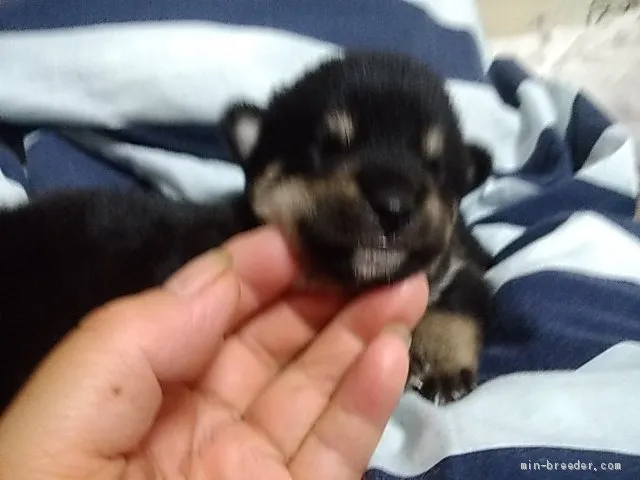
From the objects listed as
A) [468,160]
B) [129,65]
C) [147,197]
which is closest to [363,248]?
[468,160]

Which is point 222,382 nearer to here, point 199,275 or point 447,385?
point 199,275

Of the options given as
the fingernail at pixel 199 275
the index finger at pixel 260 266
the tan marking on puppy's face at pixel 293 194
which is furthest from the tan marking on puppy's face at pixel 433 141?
the fingernail at pixel 199 275

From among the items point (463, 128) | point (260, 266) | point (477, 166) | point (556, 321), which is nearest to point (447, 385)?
point (556, 321)

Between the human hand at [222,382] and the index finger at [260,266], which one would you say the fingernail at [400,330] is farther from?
the index finger at [260,266]

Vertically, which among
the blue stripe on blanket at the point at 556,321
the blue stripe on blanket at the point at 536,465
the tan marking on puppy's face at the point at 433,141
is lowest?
the blue stripe on blanket at the point at 556,321

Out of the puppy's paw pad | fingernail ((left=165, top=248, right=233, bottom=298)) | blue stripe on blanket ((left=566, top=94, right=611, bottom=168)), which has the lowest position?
blue stripe on blanket ((left=566, top=94, right=611, bottom=168))

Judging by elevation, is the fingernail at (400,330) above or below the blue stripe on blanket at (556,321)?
above

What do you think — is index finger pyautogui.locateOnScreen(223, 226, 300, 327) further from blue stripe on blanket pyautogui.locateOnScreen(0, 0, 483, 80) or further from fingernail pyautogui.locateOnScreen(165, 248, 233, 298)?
blue stripe on blanket pyautogui.locateOnScreen(0, 0, 483, 80)

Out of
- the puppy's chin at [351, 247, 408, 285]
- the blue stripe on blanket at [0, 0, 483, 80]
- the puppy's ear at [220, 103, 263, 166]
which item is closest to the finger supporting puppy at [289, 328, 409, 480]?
the puppy's chin at [351, 247, 408, 285]
